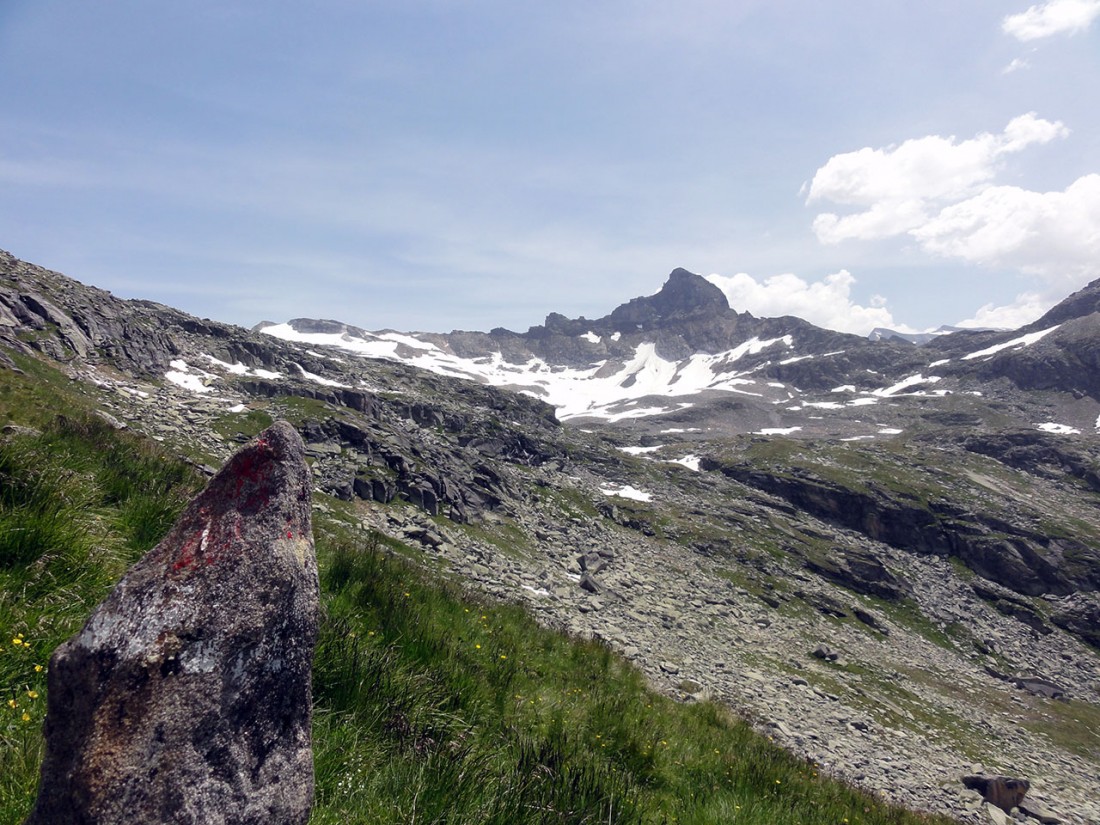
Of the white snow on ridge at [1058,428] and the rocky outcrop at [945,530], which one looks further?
the white snow on ridge at [1058,428]

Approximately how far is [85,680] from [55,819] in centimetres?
57

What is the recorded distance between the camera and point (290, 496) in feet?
12.2

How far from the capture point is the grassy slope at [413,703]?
13.9ft

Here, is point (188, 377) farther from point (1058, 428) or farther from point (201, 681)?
point (1058, 428)

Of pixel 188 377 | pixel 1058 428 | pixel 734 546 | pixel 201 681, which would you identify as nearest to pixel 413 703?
pixel 201 681

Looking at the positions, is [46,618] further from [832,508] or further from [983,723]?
[832,508]

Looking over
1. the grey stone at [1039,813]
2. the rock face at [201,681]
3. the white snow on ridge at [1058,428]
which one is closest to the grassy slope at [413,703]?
the rock face at [201,681]

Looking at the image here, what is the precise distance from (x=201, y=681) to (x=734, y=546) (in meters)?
76.3

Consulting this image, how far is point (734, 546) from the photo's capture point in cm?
7312

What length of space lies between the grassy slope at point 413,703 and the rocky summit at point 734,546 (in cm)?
868

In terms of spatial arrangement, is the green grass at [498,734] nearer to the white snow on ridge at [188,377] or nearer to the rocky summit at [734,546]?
the rocky summit at [734,546]

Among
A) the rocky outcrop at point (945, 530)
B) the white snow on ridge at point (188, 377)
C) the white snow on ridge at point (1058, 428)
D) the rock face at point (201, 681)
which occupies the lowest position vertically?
the rocky outcrop at point (945, 530)

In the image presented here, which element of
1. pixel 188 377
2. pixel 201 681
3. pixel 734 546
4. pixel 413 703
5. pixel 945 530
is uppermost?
pixel 188 377

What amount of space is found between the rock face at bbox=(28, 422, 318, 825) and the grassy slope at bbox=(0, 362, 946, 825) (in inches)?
34.6
